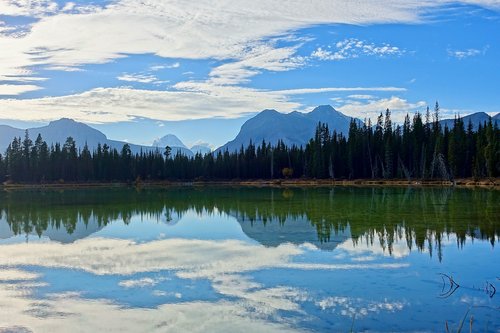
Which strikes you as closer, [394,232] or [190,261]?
[190,261]

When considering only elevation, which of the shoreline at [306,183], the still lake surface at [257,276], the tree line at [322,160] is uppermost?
the tree line at [322,160]

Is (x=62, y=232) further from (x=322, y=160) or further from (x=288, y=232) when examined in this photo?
(x=322, y=160)

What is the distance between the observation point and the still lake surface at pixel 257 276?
13.1 m

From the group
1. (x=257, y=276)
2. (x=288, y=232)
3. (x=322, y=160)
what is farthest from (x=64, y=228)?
(x=322, y=160)

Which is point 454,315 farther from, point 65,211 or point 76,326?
point 65,211

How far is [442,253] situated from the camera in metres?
21.3

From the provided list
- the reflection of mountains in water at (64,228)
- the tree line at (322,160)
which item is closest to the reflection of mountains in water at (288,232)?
the reflection of mountains in water at (64,228)

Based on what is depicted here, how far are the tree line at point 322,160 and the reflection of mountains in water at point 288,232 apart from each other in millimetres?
64639

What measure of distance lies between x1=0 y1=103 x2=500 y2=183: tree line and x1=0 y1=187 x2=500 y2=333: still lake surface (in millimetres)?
70253

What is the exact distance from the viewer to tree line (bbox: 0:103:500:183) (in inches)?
3937

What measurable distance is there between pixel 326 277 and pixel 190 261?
5.99 m

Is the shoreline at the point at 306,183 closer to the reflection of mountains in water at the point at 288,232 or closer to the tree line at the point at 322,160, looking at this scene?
the tree line at the point at 322,160

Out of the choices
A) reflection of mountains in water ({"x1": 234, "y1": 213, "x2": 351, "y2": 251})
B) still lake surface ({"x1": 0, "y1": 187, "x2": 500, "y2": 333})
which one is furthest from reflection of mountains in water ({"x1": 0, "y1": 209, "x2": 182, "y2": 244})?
reflection of mountains in water ({"x1": 234, "y1": 213, "x2": 351, "y2": 251})

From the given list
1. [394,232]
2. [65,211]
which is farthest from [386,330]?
[65,211]
